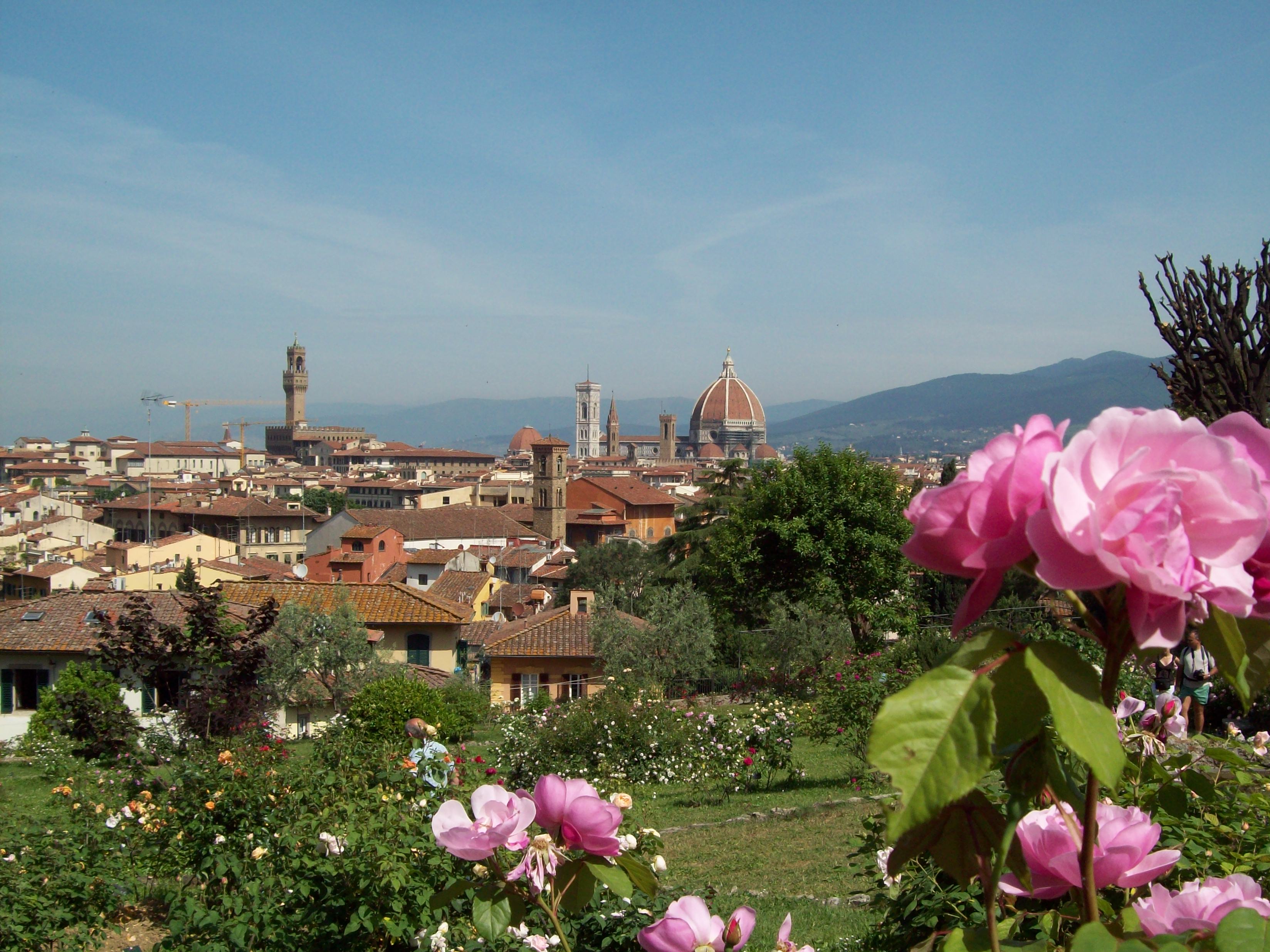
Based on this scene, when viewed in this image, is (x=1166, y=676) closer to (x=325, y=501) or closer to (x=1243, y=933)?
(x=1243, y=933)

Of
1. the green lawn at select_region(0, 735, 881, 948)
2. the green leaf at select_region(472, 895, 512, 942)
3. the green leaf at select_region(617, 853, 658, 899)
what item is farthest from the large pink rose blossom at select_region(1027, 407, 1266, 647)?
the green lawn at select_region(0, 735, 881, 948)

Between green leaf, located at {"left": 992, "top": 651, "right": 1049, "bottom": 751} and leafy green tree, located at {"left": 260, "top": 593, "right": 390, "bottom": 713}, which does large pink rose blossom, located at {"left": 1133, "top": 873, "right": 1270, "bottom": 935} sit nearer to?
green leaf, located at {"left": 992, "top": 651, "right": 1049, "bottom": 751}

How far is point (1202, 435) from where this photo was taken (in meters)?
0.66

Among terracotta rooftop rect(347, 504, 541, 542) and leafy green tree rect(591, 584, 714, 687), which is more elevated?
leafy green tree rect(591, 584, 714, 687)

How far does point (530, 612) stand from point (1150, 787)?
3040cm

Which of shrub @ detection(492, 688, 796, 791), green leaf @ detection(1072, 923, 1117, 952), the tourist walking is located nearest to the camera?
green leaf @ detection(1072, 923, 1117, 952)

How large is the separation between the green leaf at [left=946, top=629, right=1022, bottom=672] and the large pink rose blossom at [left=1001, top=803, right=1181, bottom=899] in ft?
0.80

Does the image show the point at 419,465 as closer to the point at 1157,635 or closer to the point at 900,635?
the point at 900,635

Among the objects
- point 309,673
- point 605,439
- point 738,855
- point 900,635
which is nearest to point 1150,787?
point 738,855

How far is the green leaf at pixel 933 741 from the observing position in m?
0.60

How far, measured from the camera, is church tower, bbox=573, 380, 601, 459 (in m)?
165

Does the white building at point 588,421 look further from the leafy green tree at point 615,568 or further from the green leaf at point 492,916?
the green leaf at point 492,916

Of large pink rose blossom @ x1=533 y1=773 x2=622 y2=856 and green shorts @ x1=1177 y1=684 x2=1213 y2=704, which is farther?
green shorts @ x1=1177 y1=684 x2=1213 y2=704

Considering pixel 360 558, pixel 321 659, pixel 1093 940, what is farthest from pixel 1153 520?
pixel 360 558
